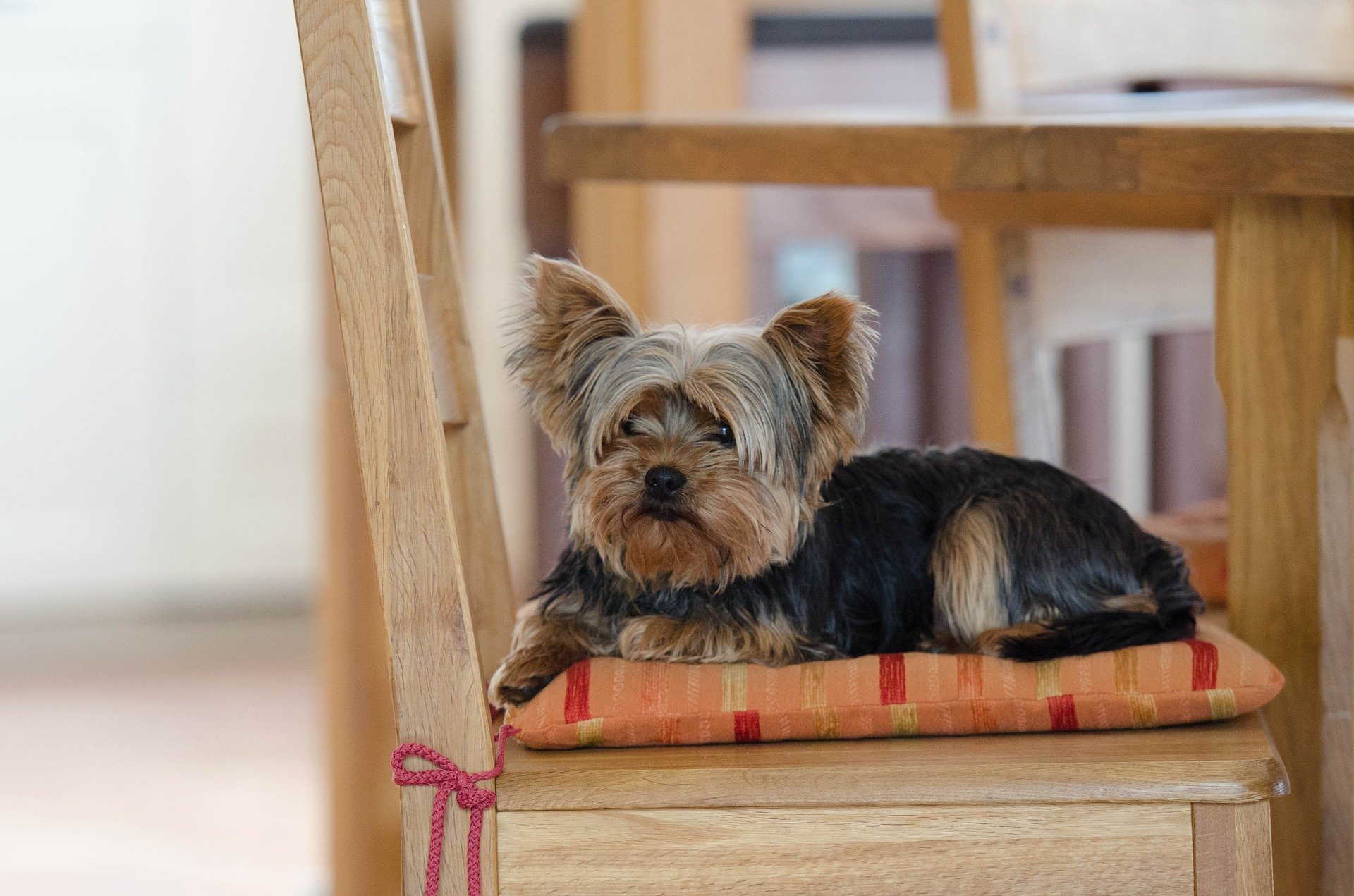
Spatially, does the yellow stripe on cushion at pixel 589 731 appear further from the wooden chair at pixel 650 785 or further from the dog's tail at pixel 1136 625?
the dog's tail at pixel 1136 625

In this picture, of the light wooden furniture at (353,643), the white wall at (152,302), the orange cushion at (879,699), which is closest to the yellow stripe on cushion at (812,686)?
the orange cushion at (879,699)

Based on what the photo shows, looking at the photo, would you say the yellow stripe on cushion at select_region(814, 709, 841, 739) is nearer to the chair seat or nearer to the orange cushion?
the orange cushion

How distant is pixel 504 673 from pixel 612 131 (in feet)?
2.50

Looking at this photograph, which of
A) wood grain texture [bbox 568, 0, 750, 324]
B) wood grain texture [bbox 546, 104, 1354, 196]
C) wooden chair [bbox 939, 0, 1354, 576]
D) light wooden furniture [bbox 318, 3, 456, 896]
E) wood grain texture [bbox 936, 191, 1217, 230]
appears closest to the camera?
wood grain texture [bbox 546, 104, 1354, 196]

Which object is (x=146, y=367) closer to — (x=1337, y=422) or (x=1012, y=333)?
(x=1012, y=333)

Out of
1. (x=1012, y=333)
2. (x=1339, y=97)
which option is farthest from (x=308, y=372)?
(x=1339, y=97)

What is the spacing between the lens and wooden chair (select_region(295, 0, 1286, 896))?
1.05 metres

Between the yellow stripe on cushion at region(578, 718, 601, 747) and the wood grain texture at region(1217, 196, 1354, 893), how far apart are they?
27.7 inches

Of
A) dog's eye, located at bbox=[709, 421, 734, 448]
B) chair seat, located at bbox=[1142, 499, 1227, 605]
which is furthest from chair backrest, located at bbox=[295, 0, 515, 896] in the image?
chair seat, located at bbox=[1142, 499, 1227, 605]

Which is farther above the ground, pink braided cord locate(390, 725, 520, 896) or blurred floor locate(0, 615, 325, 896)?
pink braided cord locate(390, 725, 520, 896)

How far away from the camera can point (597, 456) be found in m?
1.17

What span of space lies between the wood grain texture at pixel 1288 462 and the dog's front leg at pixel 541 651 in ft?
2.20

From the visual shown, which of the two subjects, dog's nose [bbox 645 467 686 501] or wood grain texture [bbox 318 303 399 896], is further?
wood grain texture [bbox 318 303 399 896]

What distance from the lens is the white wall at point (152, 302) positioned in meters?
4.74
